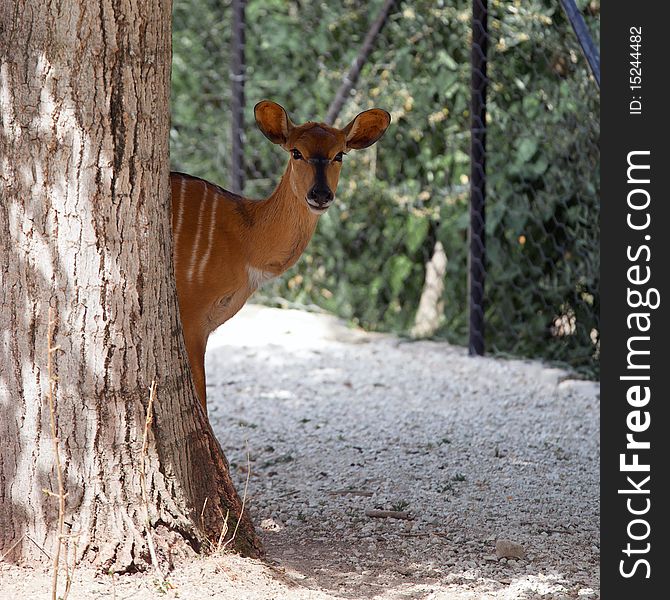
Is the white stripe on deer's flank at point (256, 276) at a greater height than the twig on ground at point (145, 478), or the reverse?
the white stripe on deer's flank at point (256, 276)

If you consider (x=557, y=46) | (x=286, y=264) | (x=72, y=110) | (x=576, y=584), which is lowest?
(x=576, y=584)

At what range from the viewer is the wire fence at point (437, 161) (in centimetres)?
592

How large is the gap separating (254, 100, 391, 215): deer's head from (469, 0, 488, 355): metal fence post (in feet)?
6.34

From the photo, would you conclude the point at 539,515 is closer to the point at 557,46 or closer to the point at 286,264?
the point at 286,264

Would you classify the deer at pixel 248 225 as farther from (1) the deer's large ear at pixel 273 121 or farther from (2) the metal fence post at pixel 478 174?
(2) the metal fence post at pixel 478 174

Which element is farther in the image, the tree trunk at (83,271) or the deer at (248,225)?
the deer at (248,225)

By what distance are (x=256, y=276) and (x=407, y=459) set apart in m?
0.93

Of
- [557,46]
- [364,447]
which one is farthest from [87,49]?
[557,46]

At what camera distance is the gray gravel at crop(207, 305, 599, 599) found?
10.6 feet

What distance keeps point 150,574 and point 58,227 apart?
3.00 ft

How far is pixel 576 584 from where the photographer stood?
3.09m

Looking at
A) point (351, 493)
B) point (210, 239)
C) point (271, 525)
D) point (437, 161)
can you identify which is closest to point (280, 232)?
point (210, 239)

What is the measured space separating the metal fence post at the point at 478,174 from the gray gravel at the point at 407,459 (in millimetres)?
242

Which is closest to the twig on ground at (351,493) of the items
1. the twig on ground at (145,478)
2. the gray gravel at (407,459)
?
the gray gravel at (407,459)
